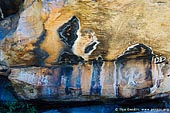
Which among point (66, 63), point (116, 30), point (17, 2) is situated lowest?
point (66, 63)

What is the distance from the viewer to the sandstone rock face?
4.04 meters

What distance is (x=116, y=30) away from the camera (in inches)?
165

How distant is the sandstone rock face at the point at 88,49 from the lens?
13.3ft

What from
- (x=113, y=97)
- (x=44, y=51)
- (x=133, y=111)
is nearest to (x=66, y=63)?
(x=44, y=51)

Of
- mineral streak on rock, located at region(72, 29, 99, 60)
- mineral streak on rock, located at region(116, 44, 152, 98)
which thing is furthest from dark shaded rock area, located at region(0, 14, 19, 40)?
mineral streak on rock, located at region(116, 44, 152, 98)

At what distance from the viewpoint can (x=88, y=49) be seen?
14.3 ft

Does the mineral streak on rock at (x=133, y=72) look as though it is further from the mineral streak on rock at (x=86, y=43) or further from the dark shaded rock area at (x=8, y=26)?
the dark shaded rock area at (x=8, y=26)

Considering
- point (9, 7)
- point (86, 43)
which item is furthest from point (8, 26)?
point (86, 43)

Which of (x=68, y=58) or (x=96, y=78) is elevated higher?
(x=68, y=58)

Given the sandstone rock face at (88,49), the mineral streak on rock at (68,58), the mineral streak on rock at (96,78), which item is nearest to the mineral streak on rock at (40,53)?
the sandstone rock face at (88,49)

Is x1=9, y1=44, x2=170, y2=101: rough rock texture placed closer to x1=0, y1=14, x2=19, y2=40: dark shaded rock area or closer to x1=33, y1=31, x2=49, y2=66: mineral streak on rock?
x1=33, y1=31, x2=49, y2=66: mineral streak on rock

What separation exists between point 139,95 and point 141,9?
118cm

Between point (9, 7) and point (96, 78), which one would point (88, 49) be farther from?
point (9, 7)

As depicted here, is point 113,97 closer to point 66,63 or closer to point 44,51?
point 66,63
